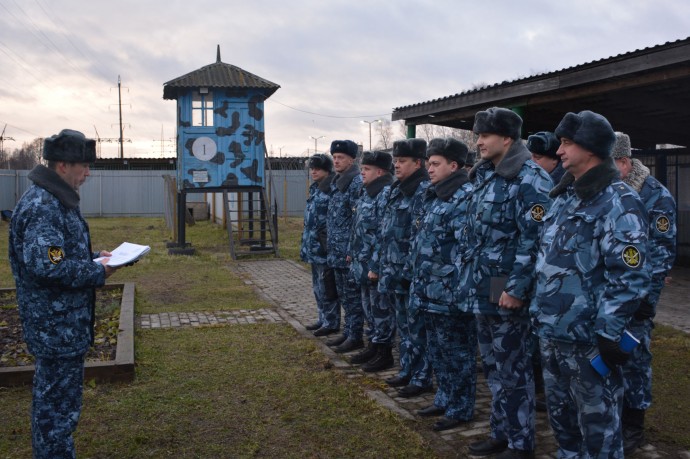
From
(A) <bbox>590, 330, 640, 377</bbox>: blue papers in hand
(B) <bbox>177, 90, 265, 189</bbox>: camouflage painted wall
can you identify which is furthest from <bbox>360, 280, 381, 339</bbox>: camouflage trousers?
(B) <bbox>177, 90, 265, 189</bbox>: camouflage painted wall

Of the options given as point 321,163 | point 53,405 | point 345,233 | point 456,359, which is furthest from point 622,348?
point 321,163

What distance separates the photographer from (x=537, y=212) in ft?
12.2

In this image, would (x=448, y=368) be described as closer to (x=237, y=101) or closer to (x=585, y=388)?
(x=585, y=388)

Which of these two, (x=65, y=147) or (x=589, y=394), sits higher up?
(x=65, y=147)

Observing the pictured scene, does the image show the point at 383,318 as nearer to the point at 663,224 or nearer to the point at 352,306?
the point at 352,306

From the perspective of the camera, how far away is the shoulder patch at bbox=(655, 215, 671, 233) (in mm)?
4363

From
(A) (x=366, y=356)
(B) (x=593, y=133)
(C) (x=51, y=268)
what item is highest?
(B) (x=593, y=133)

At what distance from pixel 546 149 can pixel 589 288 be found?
7.45 feet

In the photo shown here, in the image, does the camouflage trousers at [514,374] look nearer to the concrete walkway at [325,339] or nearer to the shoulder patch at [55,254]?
the concrete walkway at [325,339]

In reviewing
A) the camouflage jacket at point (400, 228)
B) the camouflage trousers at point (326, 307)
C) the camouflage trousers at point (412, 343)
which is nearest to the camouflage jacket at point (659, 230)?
the camouflage jacket at point (400, 228)

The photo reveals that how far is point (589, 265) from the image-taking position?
3.04 meters

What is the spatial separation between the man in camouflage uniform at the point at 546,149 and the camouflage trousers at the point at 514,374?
152 cm

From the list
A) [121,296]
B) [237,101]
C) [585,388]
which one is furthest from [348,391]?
[237,101]

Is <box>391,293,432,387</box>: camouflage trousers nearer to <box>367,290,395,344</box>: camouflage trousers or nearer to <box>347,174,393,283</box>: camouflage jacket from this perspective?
<box>367,290,395,344</box>: camouflage trousers
